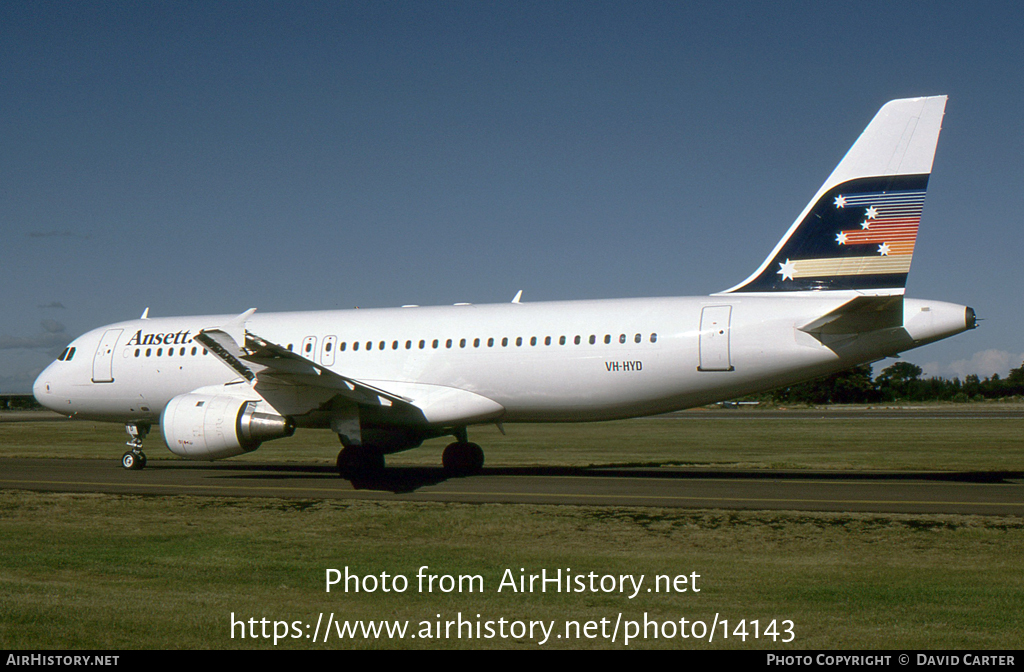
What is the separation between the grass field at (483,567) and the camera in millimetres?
6754

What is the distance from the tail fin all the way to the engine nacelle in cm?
1039

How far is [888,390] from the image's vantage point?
10606 centimetres

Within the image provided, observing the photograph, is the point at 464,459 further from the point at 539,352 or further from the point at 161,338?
the point at 161,338

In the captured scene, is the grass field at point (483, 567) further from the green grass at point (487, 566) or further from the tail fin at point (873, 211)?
the tail fin at point (873, 211)

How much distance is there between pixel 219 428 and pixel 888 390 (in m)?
101

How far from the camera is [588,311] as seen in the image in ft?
61.9

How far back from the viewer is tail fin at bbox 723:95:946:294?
16453 mm

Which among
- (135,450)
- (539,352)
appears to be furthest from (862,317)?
(135,450)

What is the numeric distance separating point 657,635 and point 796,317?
11117 millimetres

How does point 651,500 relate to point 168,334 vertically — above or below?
below

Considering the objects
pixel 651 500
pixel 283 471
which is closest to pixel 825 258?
pixel 651 500

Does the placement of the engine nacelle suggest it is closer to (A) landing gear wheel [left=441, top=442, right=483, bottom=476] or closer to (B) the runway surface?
(B) the runway surface

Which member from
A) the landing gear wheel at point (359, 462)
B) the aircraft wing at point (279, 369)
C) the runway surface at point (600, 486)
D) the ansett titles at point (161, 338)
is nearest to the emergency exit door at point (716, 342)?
the runway surface at point (600, 486)
